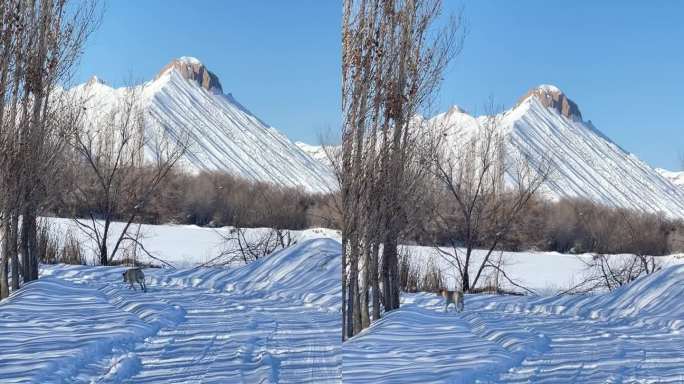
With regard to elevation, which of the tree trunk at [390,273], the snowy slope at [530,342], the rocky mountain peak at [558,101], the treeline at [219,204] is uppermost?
the rocky mountain peak at [558,101]

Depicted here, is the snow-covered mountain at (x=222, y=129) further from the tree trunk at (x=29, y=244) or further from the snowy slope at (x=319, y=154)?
the tree trunk at (x=29, y=244)

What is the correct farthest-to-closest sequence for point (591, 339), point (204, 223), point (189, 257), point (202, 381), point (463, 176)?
point (204, 223) < point (189, 257) < point (463, 176) < point (591, 339) < point (202, 381)

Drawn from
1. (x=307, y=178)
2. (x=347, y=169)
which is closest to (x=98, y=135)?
(x=347, y=169)

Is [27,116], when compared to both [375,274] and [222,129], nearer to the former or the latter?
[375,274]

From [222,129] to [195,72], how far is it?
40.7ft

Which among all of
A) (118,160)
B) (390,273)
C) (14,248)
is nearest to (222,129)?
(118,160)

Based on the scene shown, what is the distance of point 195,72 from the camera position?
9656cm

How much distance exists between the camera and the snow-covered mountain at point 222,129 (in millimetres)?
77812

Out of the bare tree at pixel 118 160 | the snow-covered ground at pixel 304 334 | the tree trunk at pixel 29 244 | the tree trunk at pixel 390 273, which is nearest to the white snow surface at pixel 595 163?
the bare tree at pixel 118 160

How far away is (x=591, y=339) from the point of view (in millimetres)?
9508

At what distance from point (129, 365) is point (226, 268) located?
33.5 ft

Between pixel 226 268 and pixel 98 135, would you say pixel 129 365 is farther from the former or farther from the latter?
pixel 98 135

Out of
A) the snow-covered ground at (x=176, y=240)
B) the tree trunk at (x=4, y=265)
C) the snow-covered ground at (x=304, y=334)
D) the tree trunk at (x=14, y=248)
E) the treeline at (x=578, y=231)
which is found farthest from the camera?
the treeline at (x=578, y=231)

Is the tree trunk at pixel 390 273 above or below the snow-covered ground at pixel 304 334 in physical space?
above
